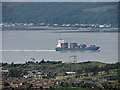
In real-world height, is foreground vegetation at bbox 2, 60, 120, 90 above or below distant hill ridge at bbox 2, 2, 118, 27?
below

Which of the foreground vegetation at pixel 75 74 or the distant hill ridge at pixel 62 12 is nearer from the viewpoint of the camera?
the foreground vegetation at pixel 75 74

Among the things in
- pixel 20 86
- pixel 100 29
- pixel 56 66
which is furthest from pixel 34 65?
pixel 100 29

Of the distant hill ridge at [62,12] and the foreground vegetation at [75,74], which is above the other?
the distant hill ridge at [62,12]

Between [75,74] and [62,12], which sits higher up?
[62,12]

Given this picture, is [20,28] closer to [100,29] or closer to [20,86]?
[100,29]

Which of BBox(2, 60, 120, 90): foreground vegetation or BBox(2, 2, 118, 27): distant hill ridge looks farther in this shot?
BBox(2, 2, 118, 27): distant hill ridge
